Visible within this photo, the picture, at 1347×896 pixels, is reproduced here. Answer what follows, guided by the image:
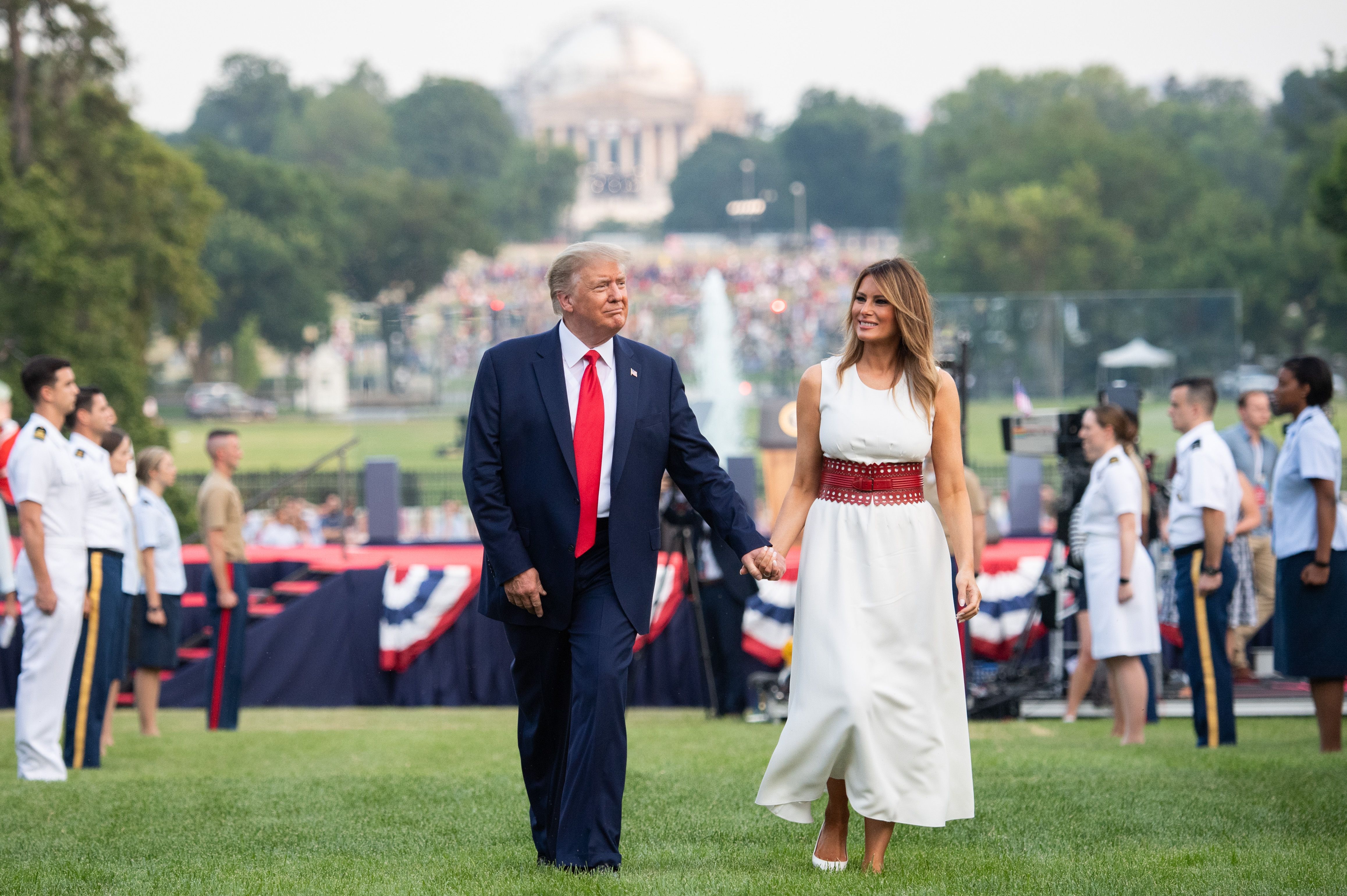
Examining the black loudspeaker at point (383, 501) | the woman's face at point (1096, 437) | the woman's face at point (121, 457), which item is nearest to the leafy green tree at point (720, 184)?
→ the black loudspeaker at point (383, 501)

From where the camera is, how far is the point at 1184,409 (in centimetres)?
839

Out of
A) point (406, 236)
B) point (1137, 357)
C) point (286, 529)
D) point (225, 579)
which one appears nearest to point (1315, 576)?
point (225, 579)

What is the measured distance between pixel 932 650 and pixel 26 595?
4819 millimetres

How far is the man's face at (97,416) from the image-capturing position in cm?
790

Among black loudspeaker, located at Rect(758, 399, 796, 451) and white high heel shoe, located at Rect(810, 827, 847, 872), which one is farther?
black loudspeaker, located at Rect(758, 399, 796, 451)

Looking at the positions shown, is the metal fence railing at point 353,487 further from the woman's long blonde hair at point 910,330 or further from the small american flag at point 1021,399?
the woman's long blonde hair at point 910,330

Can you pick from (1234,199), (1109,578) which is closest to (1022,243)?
(1234,199)

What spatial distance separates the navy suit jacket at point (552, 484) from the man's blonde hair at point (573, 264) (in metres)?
0.15

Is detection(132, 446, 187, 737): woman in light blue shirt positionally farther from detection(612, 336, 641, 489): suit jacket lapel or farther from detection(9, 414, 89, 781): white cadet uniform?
detection(612, 336, 641, 489): suit jacket lapel

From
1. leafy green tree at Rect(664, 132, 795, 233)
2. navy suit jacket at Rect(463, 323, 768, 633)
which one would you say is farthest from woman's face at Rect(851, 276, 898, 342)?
leafy green tree at Rect(664, 132, 795, 233)

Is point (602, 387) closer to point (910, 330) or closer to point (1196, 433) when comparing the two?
point (910, 330)

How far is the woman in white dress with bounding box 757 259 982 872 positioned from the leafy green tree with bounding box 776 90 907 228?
120621mm

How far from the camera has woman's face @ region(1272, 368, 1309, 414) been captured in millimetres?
7410

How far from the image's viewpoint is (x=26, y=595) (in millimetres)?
7418
